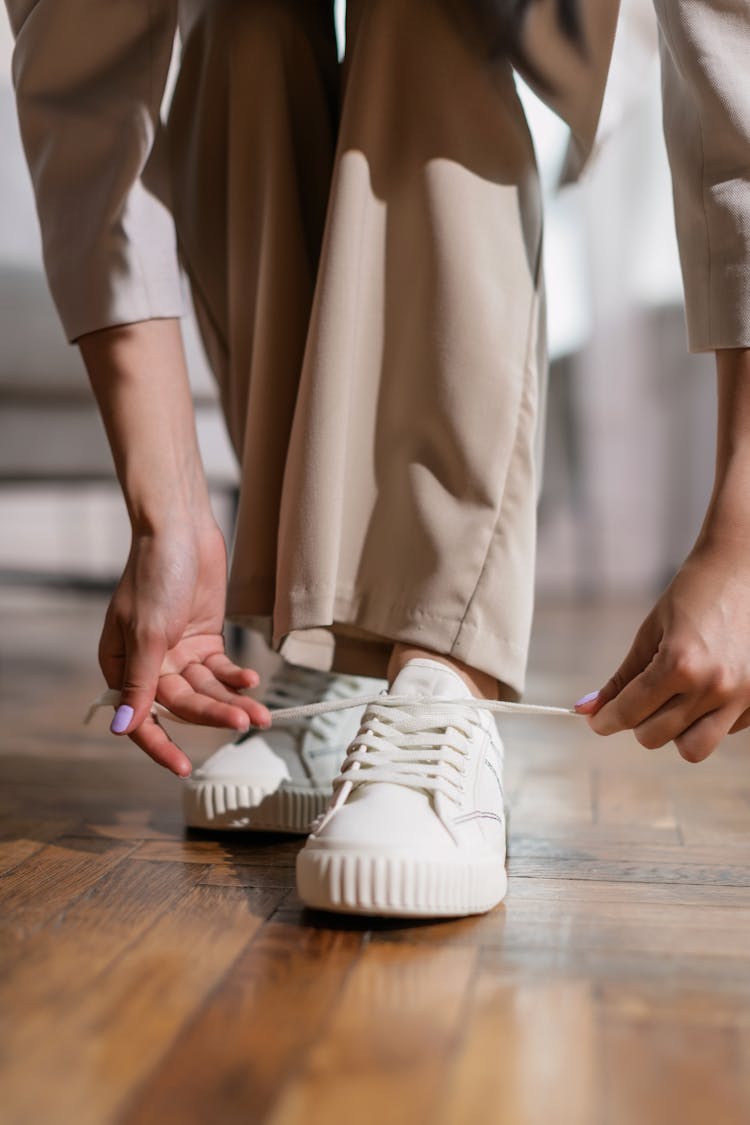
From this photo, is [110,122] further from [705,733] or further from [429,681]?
[705,733]

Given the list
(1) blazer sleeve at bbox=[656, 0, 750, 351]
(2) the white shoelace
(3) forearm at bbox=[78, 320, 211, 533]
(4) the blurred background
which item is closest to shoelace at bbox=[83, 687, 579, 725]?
(2) the white shoelace

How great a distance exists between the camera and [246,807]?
0.67 meters

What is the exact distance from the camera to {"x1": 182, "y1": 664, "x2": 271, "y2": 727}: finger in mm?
580

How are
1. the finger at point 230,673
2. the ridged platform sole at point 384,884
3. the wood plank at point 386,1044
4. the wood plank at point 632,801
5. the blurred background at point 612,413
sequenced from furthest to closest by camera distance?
1. the blurred background at point 612,413
2. the wood plank at point 632,801
3. the finger at point 230,673
4. the ridged platform sole at point 384,884
5. the wood plank at point 386,1044

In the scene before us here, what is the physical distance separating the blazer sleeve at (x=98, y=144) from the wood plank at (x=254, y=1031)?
0.36m

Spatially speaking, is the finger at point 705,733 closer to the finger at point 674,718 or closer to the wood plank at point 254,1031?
the finger at point 674,718

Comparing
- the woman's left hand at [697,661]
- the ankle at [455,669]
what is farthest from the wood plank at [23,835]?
the woman's left hand at [697,661]

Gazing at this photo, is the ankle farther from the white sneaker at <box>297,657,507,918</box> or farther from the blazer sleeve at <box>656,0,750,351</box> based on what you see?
the blazer sleeve at <box>656,0,750,351</box>

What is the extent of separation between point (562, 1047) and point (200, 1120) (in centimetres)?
13

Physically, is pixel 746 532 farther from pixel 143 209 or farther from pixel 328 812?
pixel 143 209

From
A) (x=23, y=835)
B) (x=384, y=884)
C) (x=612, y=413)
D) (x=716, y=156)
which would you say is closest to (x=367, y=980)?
(x=384, y=884)

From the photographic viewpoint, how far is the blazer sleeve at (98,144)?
0.65 m

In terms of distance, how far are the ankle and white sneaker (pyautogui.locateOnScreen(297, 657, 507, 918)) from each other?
2cm

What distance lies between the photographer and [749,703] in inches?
21.1
